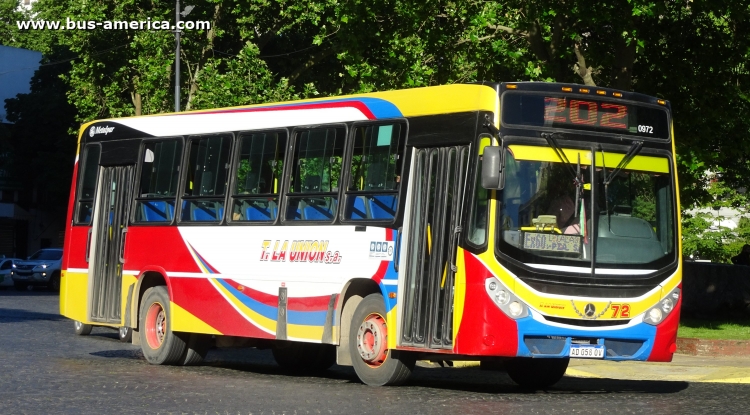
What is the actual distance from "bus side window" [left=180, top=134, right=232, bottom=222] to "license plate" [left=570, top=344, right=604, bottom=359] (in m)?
5.65

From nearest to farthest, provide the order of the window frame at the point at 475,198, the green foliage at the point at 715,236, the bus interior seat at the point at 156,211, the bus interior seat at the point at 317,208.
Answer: the window frame at the point at 475,198 < the bus interior seat at the point at 317,208 < the bus interior seat at the point at 156,211 < the green foliage at the point at 715,236

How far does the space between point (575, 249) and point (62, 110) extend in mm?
58888

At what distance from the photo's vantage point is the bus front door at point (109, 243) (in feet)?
64.5

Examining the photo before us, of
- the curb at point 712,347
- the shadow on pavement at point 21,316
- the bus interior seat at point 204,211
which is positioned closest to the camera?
the bus interior seat at point 204,211

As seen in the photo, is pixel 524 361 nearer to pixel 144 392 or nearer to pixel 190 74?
pixel 144 392

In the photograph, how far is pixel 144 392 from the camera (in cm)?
1362

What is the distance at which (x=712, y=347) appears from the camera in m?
20.7

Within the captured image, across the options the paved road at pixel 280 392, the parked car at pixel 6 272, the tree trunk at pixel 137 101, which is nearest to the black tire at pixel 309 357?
the paved road at pixel 280 392

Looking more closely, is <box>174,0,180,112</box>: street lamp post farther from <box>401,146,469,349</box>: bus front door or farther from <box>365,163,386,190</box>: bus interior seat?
<box>401,146,469,349</box>: bus front door

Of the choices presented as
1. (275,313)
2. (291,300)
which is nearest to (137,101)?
(275,313)

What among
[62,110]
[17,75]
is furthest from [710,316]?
[17,75]

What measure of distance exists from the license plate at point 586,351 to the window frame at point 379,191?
2355 mm

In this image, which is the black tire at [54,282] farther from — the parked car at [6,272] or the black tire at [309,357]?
the black tire at [309,357]

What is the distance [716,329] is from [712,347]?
4.12 m
